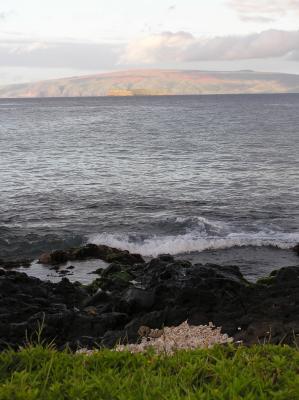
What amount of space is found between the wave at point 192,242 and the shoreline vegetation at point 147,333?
1.55 metres

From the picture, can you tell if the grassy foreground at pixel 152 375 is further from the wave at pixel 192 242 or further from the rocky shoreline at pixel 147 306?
the wave at pixel 192 242

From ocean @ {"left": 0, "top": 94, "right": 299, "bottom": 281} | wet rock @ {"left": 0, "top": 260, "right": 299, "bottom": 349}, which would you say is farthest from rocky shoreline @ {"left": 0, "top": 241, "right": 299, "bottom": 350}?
ocean @ {"left": 0, "top": 94, "right": 299, "bottom": 281}

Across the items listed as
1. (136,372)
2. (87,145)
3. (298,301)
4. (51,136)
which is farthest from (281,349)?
(51,136)

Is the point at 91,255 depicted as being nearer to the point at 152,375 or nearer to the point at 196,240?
the point at 196,240

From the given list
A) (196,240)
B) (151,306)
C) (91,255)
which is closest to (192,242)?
(196,240)

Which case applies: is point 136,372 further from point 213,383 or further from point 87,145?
point 87,145

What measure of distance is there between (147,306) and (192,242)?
1176 cm

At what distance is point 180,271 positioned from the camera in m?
20.1

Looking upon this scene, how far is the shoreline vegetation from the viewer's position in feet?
22.5

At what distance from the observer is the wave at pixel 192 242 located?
27625mm

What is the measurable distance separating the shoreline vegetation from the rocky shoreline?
0.03 metres

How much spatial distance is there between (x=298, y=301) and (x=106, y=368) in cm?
921

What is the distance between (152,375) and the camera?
282 inches

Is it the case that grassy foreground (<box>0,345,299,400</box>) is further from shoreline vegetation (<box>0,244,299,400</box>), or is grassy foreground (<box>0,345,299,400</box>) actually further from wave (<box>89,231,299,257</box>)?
wave (<box>89,231,299,257</box>)
